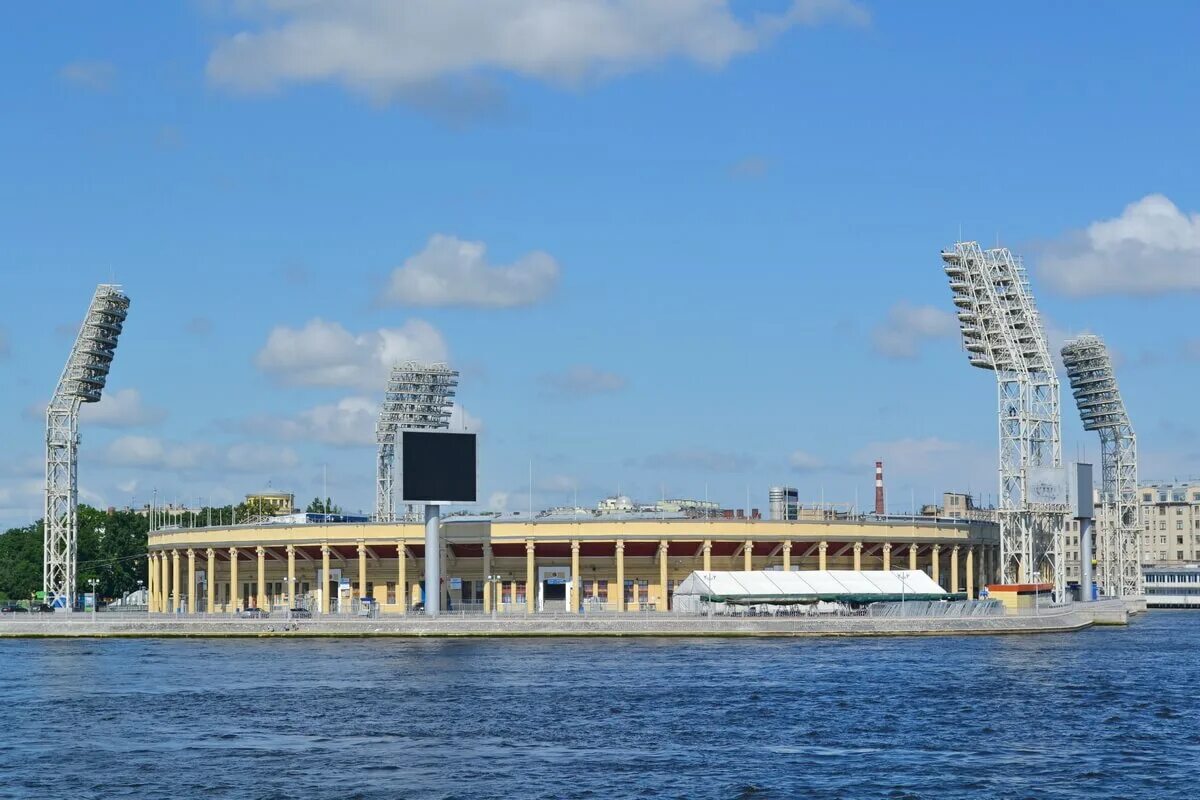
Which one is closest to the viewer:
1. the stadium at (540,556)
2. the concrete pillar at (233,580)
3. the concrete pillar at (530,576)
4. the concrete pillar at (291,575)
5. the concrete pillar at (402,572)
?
the concrete pillar at (530,576)

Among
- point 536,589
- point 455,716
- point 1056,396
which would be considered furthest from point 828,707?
point 1056,396

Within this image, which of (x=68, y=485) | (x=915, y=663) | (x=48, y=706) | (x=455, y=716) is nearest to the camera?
(x=455, y=716)

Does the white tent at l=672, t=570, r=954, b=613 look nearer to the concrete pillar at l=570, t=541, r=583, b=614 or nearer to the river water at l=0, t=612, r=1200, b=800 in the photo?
the concrete pillar at l=570, t=541, r=583, b=614

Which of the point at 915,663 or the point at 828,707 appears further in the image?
the point at 915,663

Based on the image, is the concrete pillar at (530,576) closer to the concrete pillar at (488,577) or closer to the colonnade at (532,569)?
the colonnade at (532,569)

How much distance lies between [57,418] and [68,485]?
250 inches

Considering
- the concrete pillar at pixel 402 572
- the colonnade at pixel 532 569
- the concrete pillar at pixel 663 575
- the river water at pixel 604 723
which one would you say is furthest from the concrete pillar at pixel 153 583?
the river water at pixel 604 723

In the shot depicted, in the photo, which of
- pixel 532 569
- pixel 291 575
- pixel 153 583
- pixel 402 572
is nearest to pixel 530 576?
pixel 532 569

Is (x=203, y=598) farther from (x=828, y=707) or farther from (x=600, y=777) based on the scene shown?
(x=600, y=777)

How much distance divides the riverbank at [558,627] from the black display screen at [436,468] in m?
9.34

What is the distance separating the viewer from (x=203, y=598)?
560 ft

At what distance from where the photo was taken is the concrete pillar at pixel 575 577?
463ft

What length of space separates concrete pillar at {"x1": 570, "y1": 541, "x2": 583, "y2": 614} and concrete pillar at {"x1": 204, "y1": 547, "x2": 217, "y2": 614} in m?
34.8

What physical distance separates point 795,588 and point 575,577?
1823 centimetres
